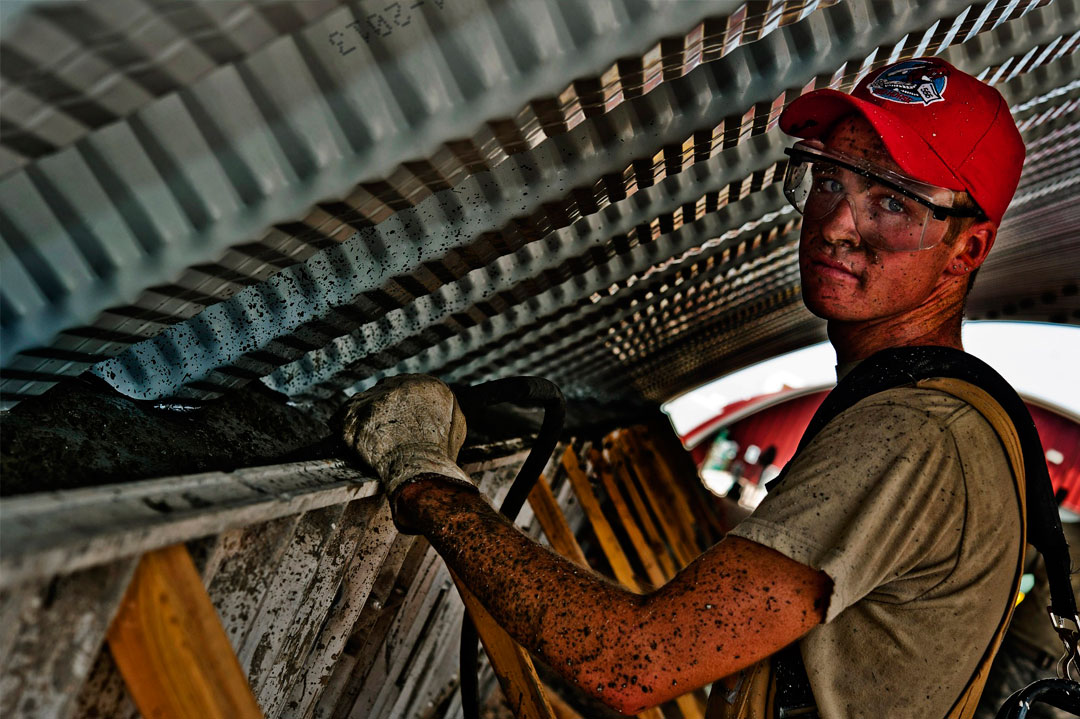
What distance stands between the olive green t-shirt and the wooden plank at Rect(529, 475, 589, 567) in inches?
83.5

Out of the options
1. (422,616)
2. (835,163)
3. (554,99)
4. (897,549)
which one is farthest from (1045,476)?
(422,616)

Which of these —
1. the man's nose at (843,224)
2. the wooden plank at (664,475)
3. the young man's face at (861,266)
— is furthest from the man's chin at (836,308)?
the wooden plank at (664,475)

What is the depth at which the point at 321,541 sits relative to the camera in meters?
1.91

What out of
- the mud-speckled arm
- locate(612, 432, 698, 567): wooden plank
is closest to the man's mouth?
the mud-speckled arm

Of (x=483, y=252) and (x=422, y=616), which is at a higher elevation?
(x=483, y=252)

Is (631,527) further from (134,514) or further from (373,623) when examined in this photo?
(134,514)

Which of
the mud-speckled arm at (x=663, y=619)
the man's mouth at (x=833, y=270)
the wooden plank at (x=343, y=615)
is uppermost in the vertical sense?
the man's mouth at (x=833, y=270)

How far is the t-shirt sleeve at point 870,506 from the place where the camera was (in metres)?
1.47

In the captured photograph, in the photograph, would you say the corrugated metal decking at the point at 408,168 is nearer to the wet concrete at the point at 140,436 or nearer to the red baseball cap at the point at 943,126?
the wet concrete at the point at 140,436

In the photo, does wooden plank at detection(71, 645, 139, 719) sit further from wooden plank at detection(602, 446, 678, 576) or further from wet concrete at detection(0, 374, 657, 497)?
wooden plank at detection(602, 446, 678, 576)

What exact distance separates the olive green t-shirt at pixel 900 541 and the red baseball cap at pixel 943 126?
54 centimetres

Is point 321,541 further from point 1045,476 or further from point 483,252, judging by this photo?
point 1045,476

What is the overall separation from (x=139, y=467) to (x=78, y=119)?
2.67 ft

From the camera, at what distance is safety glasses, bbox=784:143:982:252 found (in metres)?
1.88
